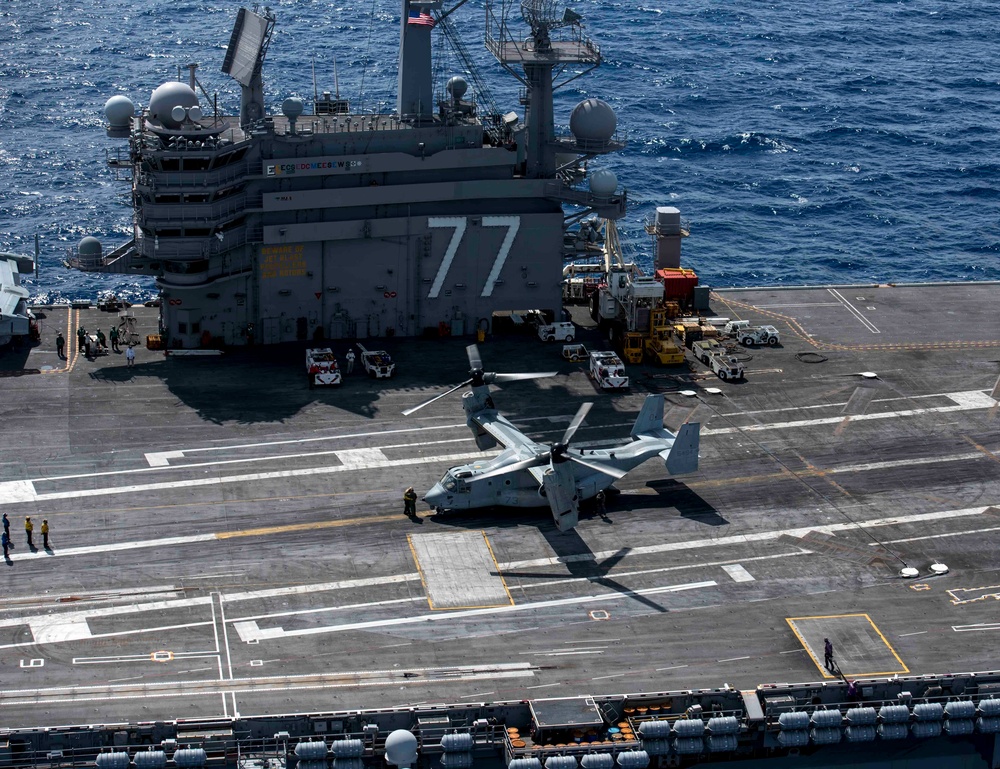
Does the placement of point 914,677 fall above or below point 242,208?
below

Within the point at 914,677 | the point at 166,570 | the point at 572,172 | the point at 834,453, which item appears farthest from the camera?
the point at 572,172

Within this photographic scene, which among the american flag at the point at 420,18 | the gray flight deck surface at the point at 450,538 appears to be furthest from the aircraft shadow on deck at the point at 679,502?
the american flag at the point at 420,18

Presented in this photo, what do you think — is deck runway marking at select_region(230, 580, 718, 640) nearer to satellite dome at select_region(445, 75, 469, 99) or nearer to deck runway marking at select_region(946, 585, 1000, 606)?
deck runway marking at select_region(946, 585, 1000, 606)

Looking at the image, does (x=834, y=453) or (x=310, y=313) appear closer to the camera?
(x=834, y=453)

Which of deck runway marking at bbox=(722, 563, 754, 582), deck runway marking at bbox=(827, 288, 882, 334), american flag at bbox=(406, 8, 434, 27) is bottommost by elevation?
deck runway marking at bbox=(722, 563, 754, 582)

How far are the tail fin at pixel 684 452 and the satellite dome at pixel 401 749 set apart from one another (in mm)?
25309

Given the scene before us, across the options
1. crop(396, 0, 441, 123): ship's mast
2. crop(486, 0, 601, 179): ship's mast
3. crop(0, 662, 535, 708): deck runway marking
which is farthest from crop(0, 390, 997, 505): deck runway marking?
crop(396, 0, 441, 123): ship's mast

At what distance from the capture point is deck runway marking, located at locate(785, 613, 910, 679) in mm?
56625

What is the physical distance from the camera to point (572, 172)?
87625 millimetres

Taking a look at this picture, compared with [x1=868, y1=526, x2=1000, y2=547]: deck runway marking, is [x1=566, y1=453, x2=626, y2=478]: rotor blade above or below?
above

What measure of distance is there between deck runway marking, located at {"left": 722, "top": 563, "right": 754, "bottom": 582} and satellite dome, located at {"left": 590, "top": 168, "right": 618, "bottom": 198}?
2909 centimetres

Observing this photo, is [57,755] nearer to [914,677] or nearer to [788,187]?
[914,677]

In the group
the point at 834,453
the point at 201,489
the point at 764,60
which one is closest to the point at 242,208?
the point at 201,489

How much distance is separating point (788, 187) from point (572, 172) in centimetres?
4552
